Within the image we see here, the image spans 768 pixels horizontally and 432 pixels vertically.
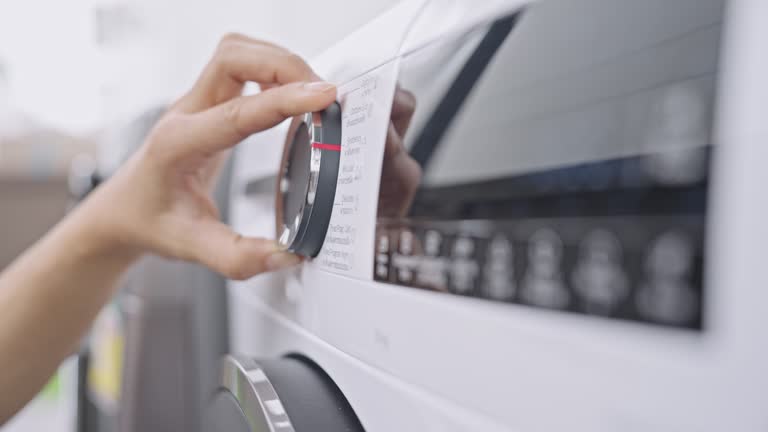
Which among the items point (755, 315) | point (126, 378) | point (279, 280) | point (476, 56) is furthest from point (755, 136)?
point (126, 378)

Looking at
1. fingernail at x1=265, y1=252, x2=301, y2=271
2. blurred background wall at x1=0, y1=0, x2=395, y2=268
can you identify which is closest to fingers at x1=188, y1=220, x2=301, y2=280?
fingernail at x1=265, y1=252, x2=301, y2=271

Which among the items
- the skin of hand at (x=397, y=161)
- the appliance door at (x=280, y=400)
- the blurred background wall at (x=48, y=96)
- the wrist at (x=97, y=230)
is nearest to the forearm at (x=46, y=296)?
the wrist at (x=97, y=230)

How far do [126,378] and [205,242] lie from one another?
42cm

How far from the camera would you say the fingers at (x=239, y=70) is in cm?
46

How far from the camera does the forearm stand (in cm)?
63

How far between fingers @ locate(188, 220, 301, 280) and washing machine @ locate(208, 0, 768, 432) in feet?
0.19

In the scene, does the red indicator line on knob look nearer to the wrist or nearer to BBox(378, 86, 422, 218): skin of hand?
Answer: BBox(378, 86, 422, 218): skin of hand

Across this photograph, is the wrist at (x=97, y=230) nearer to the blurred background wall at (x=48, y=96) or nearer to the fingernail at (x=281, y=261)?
the fingernail at (x=281, y=261)

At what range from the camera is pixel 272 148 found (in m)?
0.53

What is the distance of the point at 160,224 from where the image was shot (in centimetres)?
57

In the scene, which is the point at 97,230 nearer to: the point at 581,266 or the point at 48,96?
the point at 581,266

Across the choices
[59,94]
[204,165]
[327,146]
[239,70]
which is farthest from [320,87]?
[59,94]

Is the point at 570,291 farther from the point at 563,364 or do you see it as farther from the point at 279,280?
the point at 279,280

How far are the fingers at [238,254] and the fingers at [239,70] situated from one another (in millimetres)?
124
